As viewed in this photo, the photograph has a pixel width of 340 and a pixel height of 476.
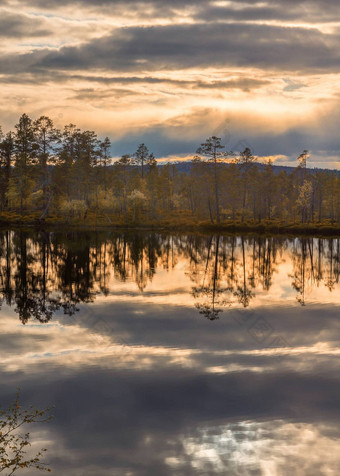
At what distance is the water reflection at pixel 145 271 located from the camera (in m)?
29.4

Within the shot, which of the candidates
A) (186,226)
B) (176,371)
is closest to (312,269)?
(176,371)

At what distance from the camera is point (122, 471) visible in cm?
1071

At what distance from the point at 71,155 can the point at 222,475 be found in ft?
445

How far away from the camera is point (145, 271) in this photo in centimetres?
4256

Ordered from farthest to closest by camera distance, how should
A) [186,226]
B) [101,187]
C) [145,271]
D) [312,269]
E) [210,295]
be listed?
[101,187] < [186,226] < [312,269] < [145,271] < [210,295]

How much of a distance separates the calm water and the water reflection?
282 mm

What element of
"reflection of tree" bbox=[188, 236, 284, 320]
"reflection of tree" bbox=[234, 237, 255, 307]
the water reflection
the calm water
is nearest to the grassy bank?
the water reflection

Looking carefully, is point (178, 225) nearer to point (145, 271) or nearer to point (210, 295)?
point (145, 271)

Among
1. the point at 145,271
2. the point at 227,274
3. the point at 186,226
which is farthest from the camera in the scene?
the point at 186,226

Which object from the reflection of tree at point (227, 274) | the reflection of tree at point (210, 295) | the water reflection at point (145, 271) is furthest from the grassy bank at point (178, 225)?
the reflection of tree at point (210, 295)

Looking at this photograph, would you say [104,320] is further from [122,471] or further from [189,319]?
[122,471]

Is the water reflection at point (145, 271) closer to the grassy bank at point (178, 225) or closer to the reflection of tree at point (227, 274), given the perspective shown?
the reflection of tree at point (227, 274)

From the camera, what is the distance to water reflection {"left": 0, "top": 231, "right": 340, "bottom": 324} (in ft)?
96.6

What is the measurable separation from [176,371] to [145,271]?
84.2 feet
